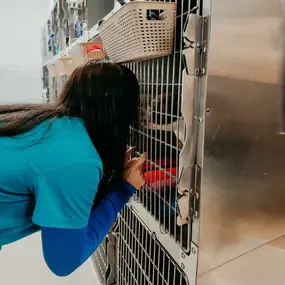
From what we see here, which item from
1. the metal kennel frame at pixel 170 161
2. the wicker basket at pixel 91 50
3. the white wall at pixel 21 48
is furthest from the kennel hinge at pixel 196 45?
the white wall at pixel 21 48

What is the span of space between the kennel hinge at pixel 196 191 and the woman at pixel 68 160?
23 centimetres

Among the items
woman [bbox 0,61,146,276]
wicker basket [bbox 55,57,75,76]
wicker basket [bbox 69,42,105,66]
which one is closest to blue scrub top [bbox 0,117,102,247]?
woman [bbox 0,61,146,276]

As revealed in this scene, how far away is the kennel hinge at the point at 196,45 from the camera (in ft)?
2.18

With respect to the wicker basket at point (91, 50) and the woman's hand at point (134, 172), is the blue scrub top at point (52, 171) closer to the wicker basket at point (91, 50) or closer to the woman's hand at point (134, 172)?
the woman's hand at point (134, 172)

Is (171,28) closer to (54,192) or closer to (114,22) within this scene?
(114,22)

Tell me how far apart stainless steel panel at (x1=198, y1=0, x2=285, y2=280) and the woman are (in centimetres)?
26

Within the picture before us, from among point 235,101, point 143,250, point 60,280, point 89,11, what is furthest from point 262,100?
point 60,280

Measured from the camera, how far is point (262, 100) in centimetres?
78

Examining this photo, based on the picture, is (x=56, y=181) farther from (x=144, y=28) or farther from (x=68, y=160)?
(x=144, y=28)

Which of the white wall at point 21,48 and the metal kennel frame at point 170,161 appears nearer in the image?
the metal kennel frame at point 170,161

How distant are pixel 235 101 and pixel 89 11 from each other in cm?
117

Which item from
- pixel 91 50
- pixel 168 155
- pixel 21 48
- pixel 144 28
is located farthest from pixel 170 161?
pixel 21 48

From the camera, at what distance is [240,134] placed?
0.75 metres

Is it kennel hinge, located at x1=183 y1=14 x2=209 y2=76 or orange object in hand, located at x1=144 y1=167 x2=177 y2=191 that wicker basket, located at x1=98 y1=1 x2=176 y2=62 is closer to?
kennel hinge, located at x1=183 y1=14 x2=209 y2=76
